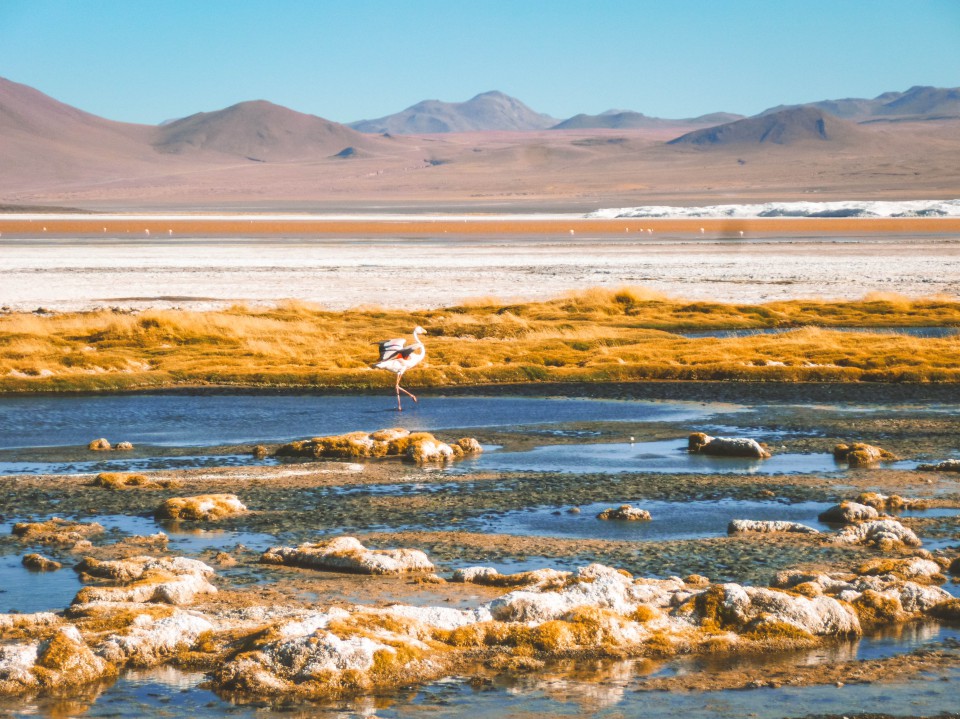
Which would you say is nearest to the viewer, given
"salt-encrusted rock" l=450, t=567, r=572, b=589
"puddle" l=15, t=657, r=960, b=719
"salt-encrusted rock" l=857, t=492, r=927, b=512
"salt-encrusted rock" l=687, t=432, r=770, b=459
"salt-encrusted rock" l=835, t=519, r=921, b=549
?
"puddle" l=15, t=657, r=960, b=719

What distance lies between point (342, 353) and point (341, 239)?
7335 centimetres

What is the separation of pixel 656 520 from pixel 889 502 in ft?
8.98

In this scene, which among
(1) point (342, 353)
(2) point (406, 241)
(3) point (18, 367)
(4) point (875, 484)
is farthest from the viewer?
(2) point (406, 241)

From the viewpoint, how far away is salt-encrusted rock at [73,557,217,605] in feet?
38.2

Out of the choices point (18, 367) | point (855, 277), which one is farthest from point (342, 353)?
point (855, 277)

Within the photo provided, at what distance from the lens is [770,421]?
914 inches

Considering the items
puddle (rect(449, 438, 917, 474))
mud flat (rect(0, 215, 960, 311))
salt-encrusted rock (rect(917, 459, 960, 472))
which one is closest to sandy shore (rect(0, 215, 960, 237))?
mud flat (rect(0, 215, 960, 311))

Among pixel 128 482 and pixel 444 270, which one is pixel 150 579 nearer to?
pixel 128 482

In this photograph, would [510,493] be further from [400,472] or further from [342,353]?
[342,353]

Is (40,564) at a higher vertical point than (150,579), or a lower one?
lower

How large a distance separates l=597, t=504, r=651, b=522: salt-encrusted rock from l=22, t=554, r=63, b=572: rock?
19.0ft

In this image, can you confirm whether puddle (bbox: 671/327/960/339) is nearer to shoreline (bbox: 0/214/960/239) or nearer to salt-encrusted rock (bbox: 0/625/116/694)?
salt-encrusted rock (bbox: 0/625/116/694)

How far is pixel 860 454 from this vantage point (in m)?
18.9

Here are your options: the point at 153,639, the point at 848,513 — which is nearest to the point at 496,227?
the point at 848,513
